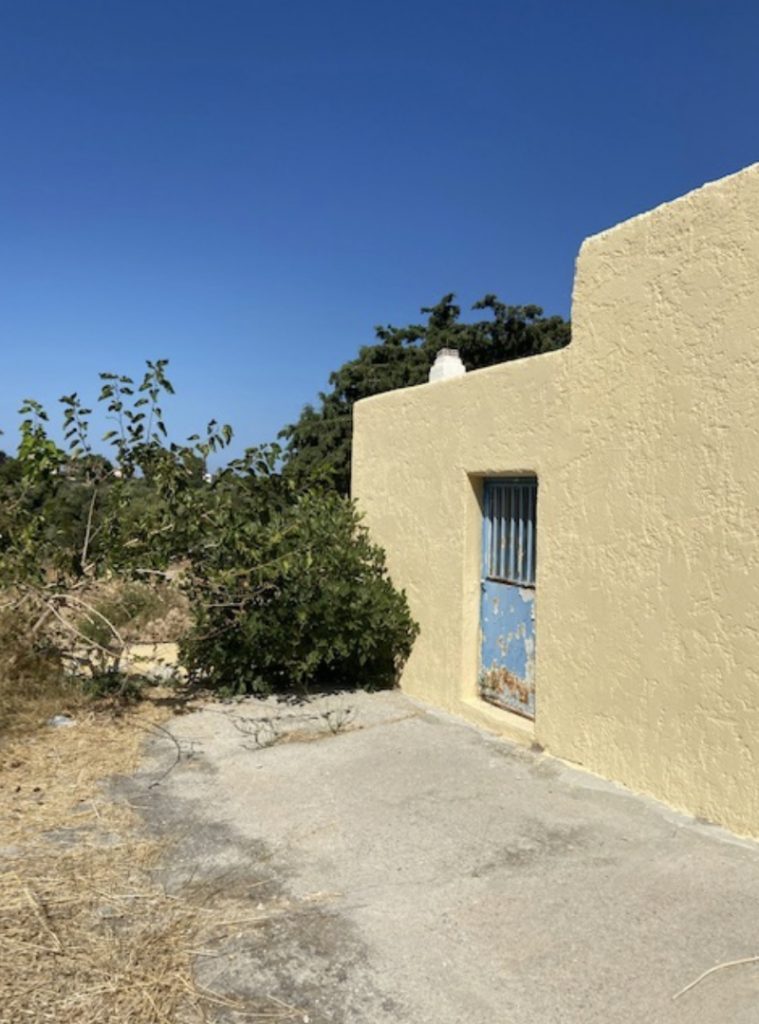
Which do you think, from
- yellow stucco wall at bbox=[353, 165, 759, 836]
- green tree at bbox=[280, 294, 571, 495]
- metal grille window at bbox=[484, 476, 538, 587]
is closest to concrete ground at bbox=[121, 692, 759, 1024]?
yellow stucco wall at bbox=[353, 165, 759, 836]

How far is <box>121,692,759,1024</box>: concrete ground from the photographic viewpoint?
9.21 ft

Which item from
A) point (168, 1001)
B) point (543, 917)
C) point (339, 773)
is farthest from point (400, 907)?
point (339, 773)

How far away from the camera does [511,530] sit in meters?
6.31

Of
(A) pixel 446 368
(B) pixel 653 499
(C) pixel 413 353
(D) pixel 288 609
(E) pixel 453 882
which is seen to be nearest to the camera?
(E) pixel 453 882

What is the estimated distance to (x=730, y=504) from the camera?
4.20 meters

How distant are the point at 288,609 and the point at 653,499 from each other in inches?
139

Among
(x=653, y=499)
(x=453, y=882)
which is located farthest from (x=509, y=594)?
(x=453, y=882)

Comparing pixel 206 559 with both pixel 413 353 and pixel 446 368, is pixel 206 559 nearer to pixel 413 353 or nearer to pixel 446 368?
pixel 446 368

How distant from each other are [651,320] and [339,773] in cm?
342

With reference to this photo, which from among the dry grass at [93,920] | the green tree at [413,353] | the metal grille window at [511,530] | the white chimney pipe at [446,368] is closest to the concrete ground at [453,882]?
the dry grass at [93,920]

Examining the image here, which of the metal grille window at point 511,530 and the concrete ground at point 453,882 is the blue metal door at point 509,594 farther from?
the concrete ground at point 453,882

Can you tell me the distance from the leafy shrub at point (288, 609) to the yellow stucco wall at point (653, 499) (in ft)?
4.24

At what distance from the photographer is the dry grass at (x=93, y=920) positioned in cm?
271

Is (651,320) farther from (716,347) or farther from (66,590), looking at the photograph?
(66,590)
